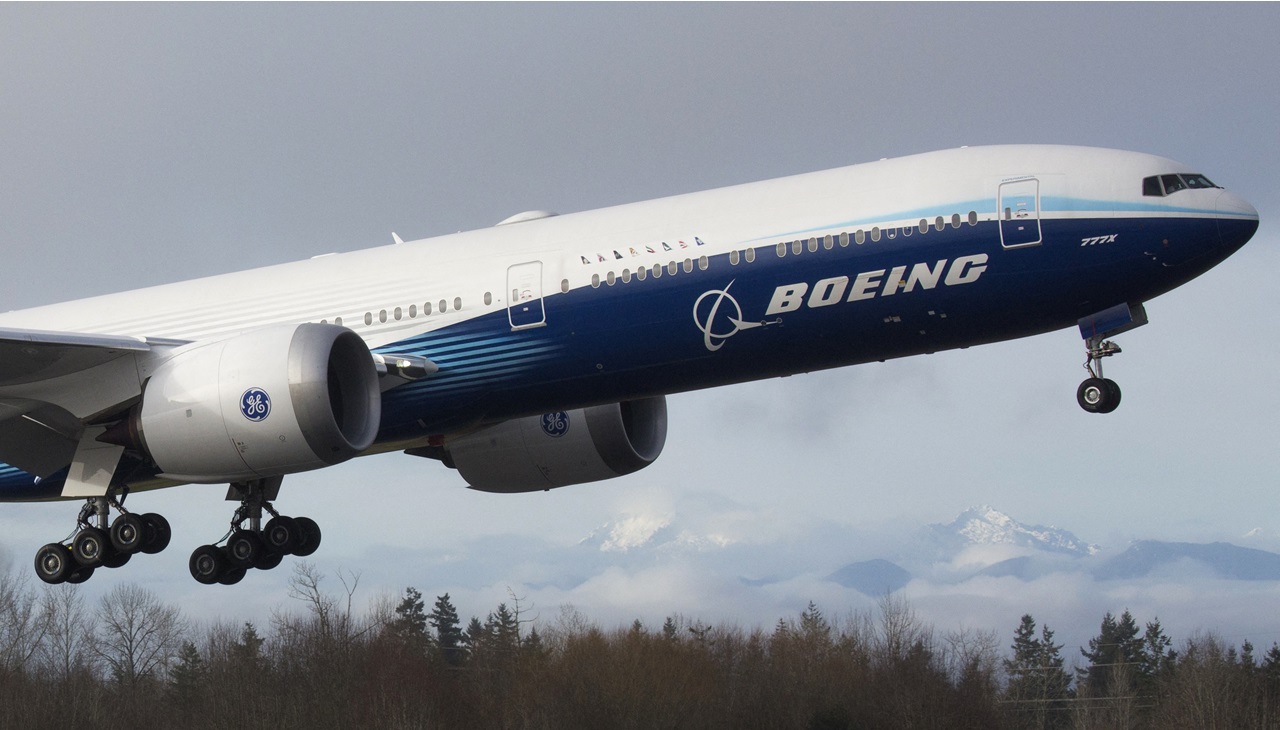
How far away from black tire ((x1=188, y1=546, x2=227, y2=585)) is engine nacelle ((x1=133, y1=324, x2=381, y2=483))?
3684 mm

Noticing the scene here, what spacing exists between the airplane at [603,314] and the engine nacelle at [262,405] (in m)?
0.03

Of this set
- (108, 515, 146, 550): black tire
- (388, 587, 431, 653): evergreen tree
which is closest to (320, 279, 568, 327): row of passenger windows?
(108, 515, 146, 550): black tire

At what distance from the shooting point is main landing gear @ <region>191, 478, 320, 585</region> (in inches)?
1002

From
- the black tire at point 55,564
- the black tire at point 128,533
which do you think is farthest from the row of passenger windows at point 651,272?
the black tire at point 55,564

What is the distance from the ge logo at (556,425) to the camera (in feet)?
87.4

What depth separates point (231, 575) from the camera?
25750 millimetres

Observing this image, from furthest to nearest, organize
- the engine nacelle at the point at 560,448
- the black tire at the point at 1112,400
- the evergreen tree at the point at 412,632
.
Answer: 1. the evergreen tree at the point at 412,632
2. the engine nacelle at the point at 560,448
3. the black tire at the point at 1112,400

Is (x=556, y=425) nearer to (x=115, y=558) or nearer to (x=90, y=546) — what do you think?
(x=115, y=558)

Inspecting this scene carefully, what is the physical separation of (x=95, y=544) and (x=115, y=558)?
1.60ft

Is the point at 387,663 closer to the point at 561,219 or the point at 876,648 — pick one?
the point at 876,648

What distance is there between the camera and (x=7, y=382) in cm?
2291

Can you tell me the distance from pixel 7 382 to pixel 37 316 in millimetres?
4533

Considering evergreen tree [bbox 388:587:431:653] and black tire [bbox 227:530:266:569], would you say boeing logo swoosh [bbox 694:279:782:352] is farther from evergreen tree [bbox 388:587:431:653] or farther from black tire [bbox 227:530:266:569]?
evergreen tree [bbox 388:587:431:653]

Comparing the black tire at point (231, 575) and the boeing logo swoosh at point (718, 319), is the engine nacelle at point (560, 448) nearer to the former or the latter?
the black tire at point (231, 575)
